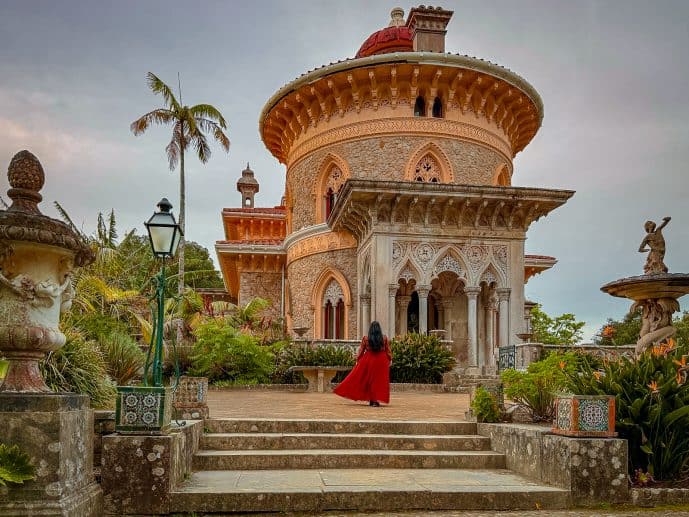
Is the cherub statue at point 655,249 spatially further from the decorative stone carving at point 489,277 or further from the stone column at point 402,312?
the stone column at point 402,312

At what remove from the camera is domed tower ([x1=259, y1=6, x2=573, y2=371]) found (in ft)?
62.0

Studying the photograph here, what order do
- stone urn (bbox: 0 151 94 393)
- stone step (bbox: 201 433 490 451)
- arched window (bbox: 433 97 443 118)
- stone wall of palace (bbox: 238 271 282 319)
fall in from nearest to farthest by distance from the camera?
1. stone urn (bbox: 0 151 94 393)
2. stone step (bbox: 201 433 490 451)
3. arched window (bbox: 433 97 443 118)
4. stone wall of palace (bbox: 238 271 282 319)

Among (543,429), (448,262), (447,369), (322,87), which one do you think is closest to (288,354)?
(447,369)

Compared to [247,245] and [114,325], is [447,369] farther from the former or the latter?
[247,245]

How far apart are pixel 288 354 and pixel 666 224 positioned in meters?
9.64

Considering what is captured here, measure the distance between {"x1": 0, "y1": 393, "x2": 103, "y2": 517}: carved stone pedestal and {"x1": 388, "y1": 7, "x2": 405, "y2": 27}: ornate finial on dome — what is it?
26123 millimetres

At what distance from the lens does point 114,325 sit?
536 inches

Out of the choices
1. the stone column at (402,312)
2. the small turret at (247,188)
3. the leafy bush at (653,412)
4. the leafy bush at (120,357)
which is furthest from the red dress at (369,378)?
the small turret at (247,188)

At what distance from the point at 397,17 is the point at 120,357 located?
22576 mm

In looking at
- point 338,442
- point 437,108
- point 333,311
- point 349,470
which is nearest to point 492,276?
point 333,311

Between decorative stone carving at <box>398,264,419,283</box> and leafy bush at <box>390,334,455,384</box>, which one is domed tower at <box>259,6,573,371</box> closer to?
decorative stone carving at <box>398,264,419,283</box>

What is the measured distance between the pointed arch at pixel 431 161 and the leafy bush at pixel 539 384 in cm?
1434

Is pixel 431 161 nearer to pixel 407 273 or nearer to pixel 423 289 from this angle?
pixel 407 273

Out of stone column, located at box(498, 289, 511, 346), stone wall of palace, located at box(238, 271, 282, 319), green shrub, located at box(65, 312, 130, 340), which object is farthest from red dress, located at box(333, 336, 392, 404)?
stone wall of palace, located at box(238, 271, 282, 319)
